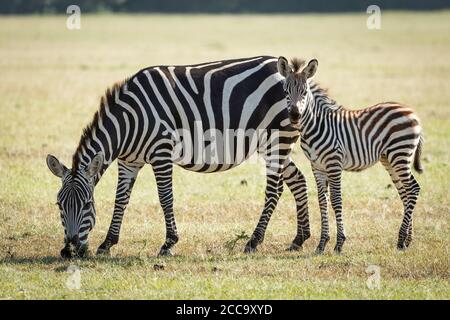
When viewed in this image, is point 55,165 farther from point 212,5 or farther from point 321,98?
point 212,5

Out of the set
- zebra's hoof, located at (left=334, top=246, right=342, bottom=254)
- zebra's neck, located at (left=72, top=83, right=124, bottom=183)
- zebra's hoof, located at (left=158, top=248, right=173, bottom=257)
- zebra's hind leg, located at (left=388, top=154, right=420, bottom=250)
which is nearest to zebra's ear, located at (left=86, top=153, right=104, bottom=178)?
zebra's neck, located at (left=72, top=83, right=124, bottom=183)

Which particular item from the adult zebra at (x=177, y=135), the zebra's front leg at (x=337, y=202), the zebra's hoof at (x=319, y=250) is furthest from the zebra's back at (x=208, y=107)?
the zebra's hoof at (x=319, y=250)

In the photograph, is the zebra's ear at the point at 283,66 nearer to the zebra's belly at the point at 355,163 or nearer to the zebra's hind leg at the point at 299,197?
the zebra's belly at the point at 355,163

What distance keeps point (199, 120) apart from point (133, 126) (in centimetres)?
88

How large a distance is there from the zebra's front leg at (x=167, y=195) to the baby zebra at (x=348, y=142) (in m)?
1.67

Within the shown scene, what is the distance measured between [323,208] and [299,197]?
699mm

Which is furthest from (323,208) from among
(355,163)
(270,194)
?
(270,194)

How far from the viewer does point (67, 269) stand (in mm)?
9609

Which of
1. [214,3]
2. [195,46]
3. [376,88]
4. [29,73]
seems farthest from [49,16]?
[376,88]

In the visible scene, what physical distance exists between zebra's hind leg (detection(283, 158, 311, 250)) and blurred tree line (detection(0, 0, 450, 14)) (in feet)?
222

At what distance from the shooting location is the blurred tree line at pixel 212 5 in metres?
77.5

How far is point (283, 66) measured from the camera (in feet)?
34.3

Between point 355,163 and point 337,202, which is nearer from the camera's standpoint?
point 337,202
